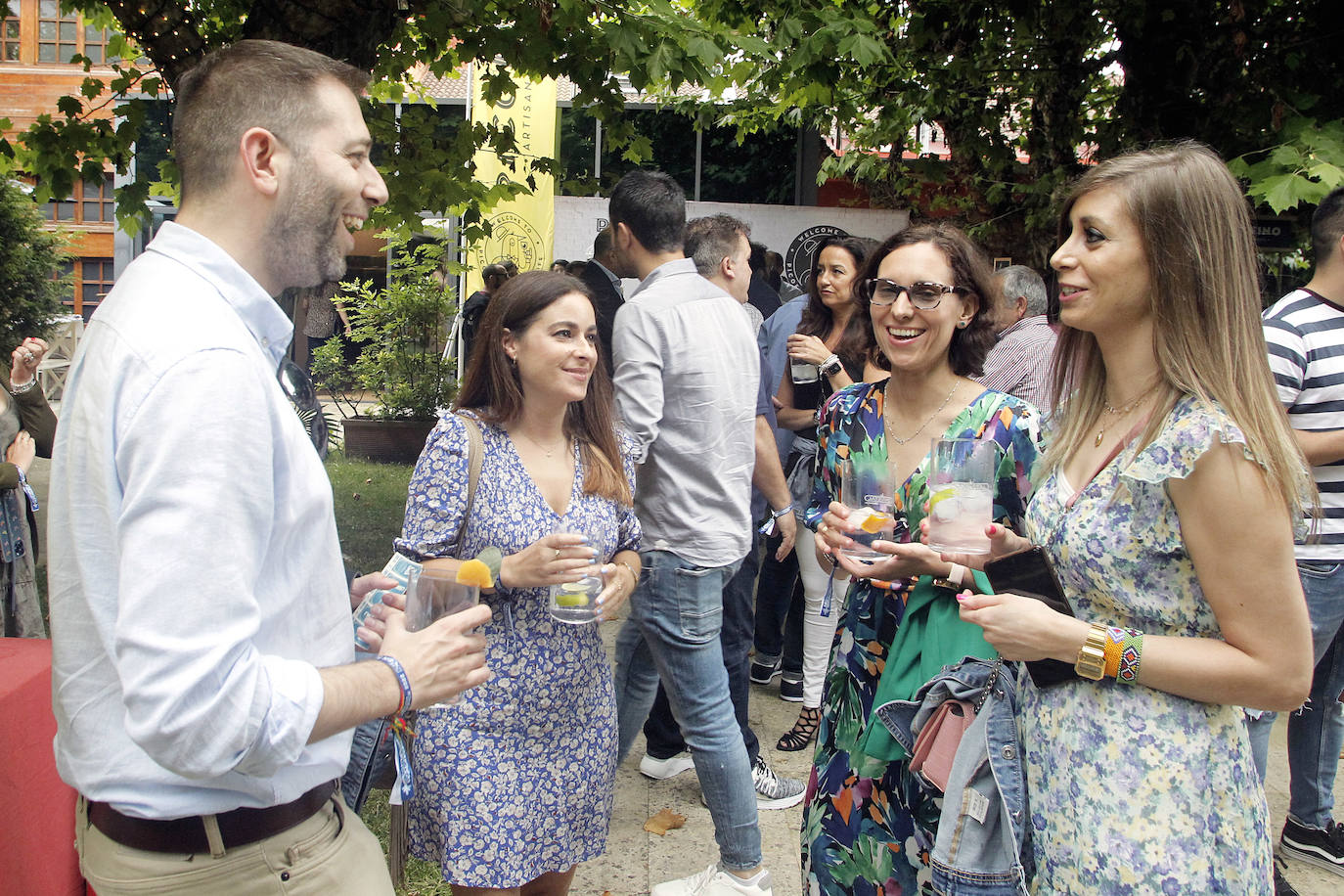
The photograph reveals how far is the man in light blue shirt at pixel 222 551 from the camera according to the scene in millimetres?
1277

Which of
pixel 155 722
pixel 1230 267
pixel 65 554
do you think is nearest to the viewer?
pixel 155 722

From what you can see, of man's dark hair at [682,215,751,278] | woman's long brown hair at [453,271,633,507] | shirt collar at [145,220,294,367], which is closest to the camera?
shirt collar at [145,220,294,367]

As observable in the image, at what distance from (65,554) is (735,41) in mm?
3601

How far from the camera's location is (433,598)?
190 centimetres

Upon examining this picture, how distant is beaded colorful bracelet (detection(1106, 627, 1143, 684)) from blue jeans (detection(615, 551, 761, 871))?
1.78 metres

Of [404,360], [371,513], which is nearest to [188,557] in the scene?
[371,513]

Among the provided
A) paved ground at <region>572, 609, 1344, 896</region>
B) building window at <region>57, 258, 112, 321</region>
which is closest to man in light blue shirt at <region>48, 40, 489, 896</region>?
paved ground at <region>572, 609, 1344, 896</region>

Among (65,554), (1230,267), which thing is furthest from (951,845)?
(65,554)

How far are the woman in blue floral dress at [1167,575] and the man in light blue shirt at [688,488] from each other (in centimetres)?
158

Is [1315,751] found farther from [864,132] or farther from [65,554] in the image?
[864,132]

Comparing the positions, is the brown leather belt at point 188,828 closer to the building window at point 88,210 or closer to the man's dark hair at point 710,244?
the man's dark hair at point 710,244

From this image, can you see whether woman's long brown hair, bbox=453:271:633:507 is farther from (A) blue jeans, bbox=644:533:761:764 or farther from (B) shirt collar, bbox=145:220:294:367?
(A) blue jeans, bbox=644:533:761:764

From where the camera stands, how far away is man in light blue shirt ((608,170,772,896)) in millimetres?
3414

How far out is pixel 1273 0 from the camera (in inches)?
273
